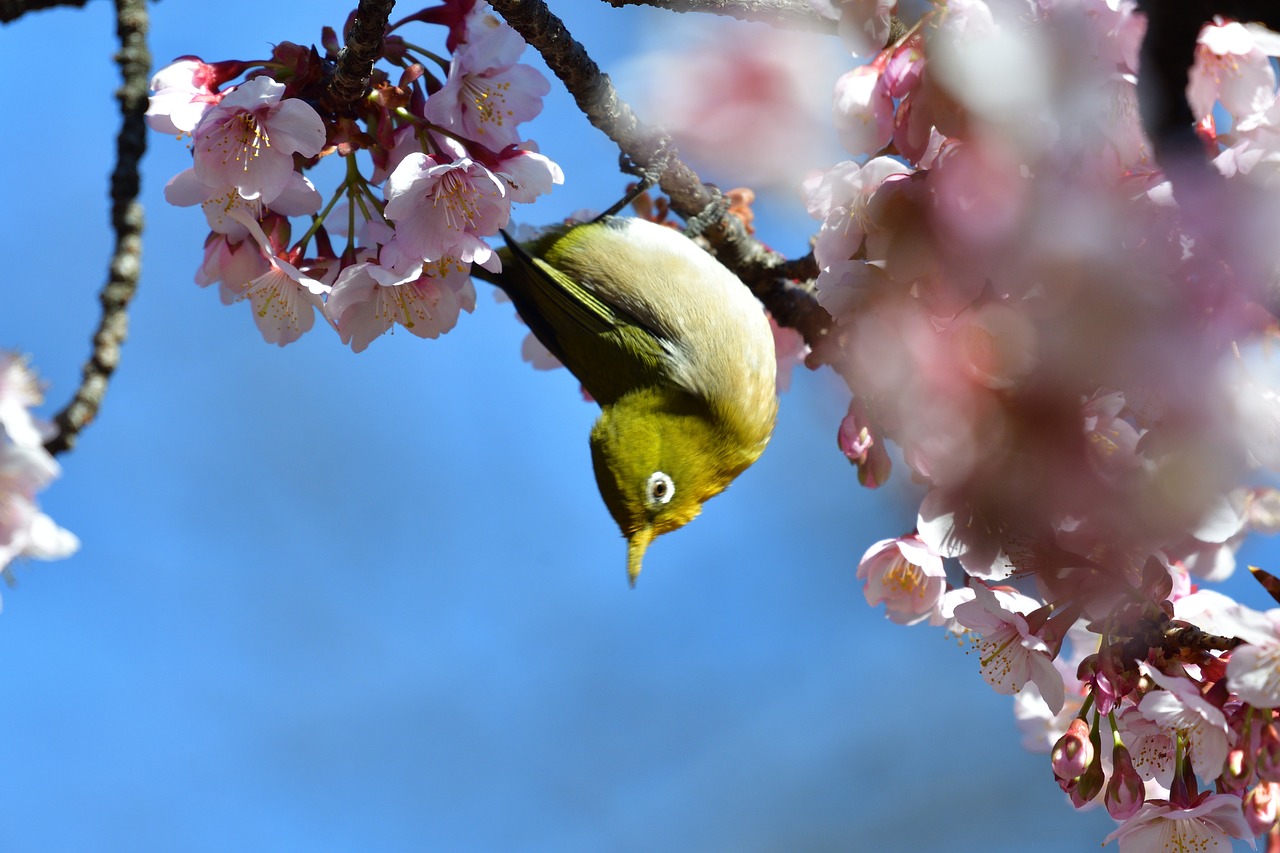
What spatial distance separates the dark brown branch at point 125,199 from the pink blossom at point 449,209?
3.92 feet

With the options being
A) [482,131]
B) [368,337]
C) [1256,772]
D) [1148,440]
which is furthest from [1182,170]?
[368,337]

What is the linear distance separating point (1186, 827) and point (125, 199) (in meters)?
2.33

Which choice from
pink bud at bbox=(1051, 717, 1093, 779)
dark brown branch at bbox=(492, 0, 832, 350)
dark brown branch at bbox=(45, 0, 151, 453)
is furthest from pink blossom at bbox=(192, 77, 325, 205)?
pink bud at bbox=(1051, 717, 1093, 779)

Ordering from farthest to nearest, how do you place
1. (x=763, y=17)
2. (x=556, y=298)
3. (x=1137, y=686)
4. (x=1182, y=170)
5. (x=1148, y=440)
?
1. (x=556, y=298)
2. (x=763, y=17)
3. (x=1137, y=686)
4. (x=1148, y=440)
5. (x=1182, y=170)

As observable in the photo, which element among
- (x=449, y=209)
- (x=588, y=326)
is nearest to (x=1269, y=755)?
(x=449, y=209)

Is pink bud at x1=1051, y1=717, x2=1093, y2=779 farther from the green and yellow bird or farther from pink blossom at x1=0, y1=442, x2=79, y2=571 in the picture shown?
pink blossom at x1=0, y1=442, x2=79, y2=571

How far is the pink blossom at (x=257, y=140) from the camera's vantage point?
1327 mm

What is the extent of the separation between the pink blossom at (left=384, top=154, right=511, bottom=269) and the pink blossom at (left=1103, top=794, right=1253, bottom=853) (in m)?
1.08

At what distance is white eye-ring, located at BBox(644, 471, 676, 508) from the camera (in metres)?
2.11

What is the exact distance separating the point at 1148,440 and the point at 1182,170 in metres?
0.21

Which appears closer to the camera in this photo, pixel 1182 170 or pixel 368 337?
pixel 1182 170

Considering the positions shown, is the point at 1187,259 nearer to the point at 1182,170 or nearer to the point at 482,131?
the point at 1182,170

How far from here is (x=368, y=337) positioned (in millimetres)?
1522

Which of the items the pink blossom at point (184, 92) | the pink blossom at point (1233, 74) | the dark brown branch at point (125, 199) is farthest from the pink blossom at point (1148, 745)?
the dark brown branch at point (125, 199)
